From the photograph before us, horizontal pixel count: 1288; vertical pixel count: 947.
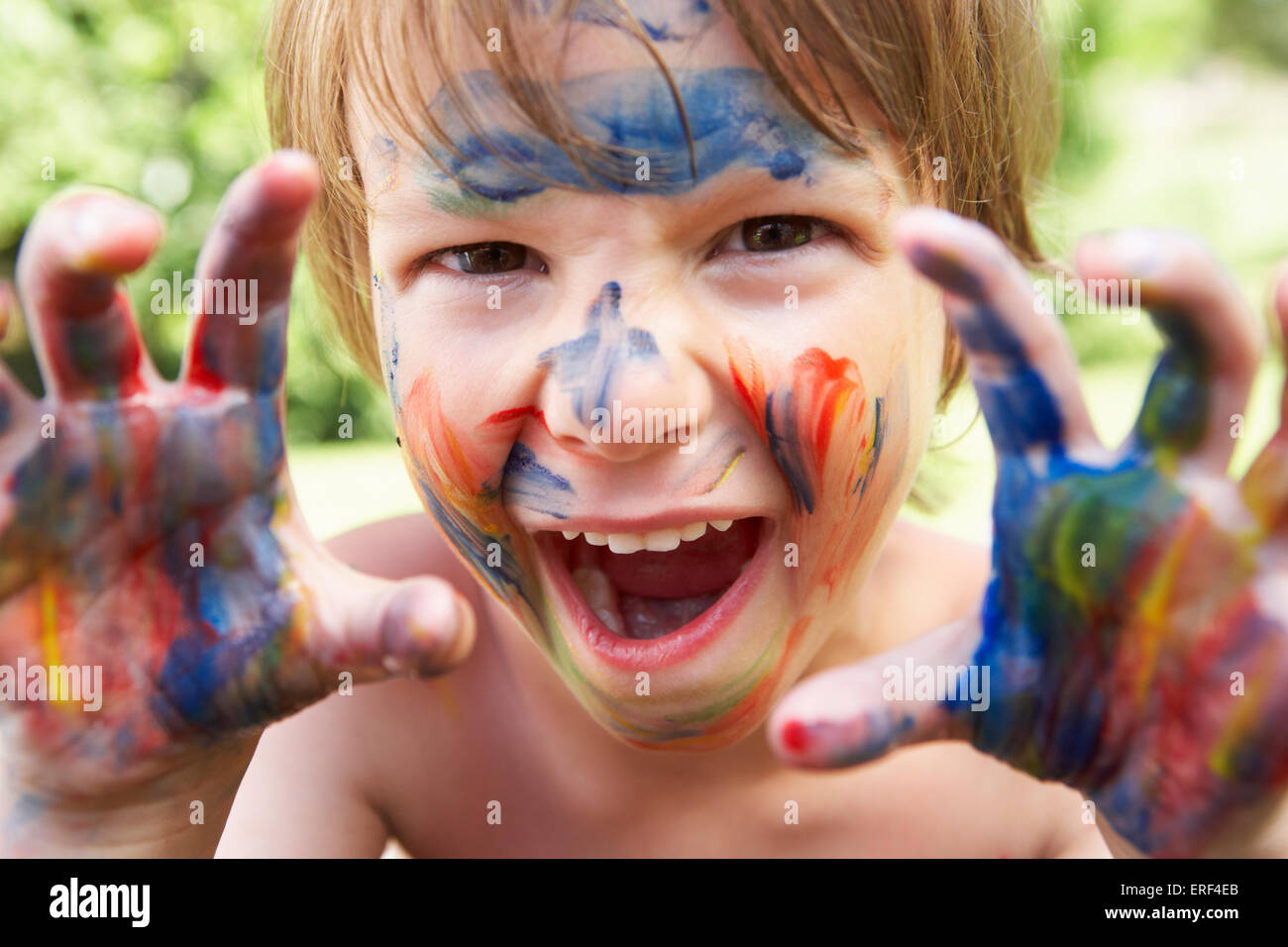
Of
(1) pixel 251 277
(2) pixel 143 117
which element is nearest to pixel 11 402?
(1) pixel 251 277

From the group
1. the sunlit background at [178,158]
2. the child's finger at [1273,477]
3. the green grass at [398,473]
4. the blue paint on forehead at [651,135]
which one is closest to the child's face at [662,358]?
the blue paint on forehead at [651,135]

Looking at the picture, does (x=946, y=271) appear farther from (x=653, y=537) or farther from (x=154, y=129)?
(x=154, y=129)

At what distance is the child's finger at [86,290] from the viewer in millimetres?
1132

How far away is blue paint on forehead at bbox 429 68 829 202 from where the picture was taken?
1277 millimetres

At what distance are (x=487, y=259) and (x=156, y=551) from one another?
0.51 meters

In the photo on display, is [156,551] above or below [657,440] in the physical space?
below

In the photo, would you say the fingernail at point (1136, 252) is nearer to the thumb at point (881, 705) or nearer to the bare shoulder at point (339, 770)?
the thumb at point (881, 705)

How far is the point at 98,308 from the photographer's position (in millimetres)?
1209

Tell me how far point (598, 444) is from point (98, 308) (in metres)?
0.54

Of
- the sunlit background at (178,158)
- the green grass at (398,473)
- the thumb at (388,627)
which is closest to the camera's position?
the thumb at (388,627)

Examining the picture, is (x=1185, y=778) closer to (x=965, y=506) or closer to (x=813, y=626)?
(x=813, y=626)

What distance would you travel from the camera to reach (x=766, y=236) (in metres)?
1.36

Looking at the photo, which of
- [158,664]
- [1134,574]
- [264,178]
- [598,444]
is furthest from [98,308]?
[1134,574]

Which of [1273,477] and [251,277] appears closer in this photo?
[1273,477]
